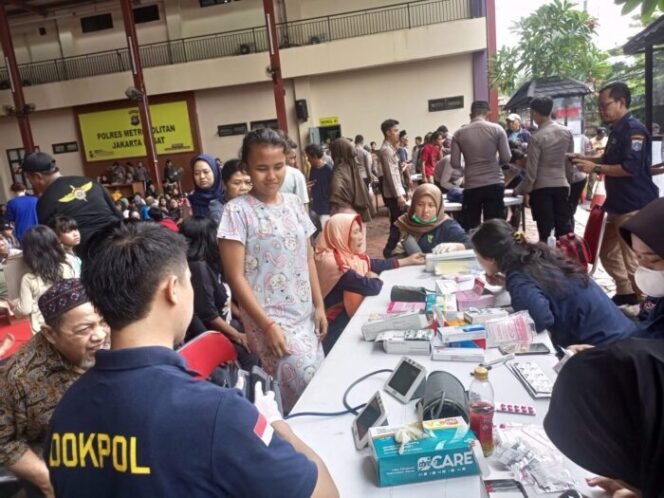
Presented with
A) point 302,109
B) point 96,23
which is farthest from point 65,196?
point 96,23

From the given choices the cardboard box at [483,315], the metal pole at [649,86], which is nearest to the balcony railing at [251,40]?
the metal pole at [649,86]

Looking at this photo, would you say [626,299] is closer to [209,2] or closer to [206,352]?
[206,352]

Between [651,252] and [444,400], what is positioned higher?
[651,252]

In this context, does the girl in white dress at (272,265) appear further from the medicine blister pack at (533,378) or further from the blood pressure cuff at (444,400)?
the medicine blister pack at (533,378)

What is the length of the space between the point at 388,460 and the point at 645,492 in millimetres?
492

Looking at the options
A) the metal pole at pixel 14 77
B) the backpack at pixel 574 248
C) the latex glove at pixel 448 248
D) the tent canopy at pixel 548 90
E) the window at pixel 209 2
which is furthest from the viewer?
the window at pixel 209 2

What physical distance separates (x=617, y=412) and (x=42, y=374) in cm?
153

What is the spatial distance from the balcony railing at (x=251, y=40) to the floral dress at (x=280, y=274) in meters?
11.6

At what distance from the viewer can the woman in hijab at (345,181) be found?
4.62 metres

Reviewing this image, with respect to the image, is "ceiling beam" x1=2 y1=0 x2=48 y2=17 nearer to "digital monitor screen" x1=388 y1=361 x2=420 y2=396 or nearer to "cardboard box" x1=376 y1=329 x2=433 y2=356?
"cardboard box" x1=376 y1=329 x2=433 y2=356

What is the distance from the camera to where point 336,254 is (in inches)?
103

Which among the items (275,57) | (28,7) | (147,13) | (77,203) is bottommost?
(77,203)

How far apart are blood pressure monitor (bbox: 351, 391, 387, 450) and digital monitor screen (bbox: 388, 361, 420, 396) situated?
0.17 metres

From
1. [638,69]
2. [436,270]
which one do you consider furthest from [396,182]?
[638,69]
